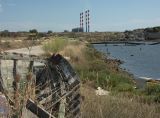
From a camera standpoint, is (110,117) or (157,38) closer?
(110,117)

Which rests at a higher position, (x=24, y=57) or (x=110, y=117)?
(x=24, y=57)

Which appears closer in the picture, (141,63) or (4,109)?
(4,109)

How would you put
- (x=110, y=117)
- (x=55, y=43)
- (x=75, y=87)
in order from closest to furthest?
(x=75, y=87)
(x=110, y=117)
(x=55, y=43)

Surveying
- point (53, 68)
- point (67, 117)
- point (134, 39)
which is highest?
point (53, 68)

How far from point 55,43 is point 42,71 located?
34.0 meters

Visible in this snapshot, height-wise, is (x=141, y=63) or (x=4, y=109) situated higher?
(x=4, y=109)

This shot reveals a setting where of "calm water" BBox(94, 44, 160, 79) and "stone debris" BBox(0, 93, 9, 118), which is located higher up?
"stone debris" BBox(0, 93, 9, 118)

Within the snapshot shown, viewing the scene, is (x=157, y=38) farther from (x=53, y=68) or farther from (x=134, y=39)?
(x=53, y=68)

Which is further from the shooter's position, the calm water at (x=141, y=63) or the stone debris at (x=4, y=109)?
the calm water at (x=141, y=63)

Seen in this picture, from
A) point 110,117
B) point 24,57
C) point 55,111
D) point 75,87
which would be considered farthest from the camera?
point 110,117

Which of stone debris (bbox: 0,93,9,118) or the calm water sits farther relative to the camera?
the calm water

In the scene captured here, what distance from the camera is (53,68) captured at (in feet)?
22.6

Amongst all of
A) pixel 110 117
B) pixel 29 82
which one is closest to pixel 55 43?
pixel 110 117

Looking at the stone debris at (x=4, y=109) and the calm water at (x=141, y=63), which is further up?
the stone debris at (x=4, y=109)
